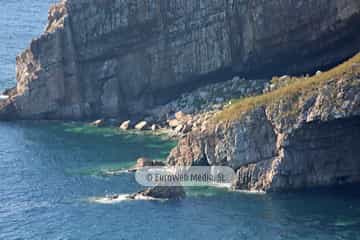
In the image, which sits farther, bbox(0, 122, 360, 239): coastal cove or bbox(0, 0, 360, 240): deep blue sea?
bbox(0, 122, 360, 239): coastal cove

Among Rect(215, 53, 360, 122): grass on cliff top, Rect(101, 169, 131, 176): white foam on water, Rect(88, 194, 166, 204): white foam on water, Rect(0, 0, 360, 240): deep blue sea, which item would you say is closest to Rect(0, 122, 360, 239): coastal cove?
Rect(0, 0, 360, 240): deep blue sea

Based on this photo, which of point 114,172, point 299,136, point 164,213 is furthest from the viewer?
point 114,172

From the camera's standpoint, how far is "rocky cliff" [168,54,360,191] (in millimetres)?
175125

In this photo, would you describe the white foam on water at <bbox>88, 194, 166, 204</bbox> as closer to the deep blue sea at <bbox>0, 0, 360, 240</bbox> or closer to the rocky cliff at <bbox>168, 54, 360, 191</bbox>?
the deep blue sea at <bbox>0, 0, 360, 240</bbox>

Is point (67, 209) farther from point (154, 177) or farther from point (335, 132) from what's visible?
point (335, 132)

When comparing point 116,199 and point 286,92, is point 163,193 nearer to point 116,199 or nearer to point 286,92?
point 116,199

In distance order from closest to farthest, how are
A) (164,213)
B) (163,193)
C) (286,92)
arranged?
(164,213) < (163,193) < (286,92)

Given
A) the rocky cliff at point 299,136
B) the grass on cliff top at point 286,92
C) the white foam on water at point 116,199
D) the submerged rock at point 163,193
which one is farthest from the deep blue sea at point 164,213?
the grass on cliff top at point 286,92

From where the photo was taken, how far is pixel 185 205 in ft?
568

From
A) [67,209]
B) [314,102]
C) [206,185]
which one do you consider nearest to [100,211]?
[67,209]

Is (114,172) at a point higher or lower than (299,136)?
lower

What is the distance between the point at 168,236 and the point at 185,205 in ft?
42.0

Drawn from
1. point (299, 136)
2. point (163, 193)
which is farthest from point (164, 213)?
point (299, 136)

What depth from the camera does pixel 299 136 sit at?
577 feet
